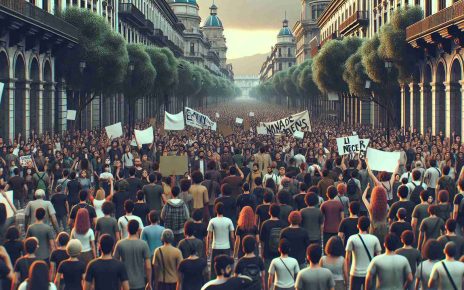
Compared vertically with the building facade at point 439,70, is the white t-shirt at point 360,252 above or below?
below

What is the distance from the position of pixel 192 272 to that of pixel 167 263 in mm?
639

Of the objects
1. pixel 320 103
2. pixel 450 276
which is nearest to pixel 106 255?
pixel 450 276

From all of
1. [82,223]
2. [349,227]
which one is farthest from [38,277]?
[349,227]

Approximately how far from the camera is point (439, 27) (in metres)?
36.8

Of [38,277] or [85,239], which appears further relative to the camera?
[85,239]

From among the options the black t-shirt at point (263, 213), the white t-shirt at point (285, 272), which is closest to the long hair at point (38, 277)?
the white t-shirt at point (285, 272)

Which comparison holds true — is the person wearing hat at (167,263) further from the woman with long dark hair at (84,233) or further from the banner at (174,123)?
the banner at (174,123)

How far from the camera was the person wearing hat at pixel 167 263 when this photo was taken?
30.7 feet

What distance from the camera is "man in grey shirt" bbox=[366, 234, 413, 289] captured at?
8492mm

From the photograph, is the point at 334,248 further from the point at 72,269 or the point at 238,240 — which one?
the point at 72,269

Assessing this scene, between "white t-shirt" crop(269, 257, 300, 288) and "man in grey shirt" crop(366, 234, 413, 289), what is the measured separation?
846 mm

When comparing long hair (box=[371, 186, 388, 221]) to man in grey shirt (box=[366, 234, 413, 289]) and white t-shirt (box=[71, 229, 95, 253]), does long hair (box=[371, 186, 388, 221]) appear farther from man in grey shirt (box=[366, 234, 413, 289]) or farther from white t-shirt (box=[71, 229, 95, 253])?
white t-shirt (box=[71, 229, 95, 253])

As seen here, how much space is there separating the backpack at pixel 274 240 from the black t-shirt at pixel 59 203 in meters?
5.12

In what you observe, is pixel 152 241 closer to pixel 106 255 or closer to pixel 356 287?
pixel 106 255
